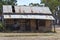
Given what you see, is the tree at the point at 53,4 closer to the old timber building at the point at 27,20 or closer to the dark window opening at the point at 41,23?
the old timber building at the point at 27,20

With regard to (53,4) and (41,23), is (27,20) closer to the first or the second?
(41,23)

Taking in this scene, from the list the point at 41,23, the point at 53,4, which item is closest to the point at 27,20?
the point at 41,23

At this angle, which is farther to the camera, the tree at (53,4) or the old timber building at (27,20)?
the tree at (53,4)

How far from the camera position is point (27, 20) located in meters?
38.6

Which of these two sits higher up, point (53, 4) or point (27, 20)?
point (27, 20)

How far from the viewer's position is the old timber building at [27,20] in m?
37.8

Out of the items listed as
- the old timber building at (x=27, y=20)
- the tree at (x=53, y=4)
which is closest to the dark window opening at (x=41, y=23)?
the old timber building at (x=27, y=20)

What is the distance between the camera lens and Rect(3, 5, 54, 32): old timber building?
37750 mm

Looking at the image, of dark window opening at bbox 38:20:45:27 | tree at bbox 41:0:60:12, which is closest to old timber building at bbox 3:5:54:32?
dark window opening at bbox 38:20:45:27

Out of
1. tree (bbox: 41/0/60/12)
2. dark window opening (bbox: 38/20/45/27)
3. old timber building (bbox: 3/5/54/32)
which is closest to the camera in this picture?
old timber building (bbox: 3/5/54/32)

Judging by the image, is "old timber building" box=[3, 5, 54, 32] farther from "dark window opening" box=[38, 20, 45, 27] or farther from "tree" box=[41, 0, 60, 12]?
"tree" box=[41, 0, 60, 12]

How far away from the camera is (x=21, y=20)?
125 ft

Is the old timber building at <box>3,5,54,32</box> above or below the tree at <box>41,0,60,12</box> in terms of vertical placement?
above

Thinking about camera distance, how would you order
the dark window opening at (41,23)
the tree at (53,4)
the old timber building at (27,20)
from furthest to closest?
the tree at (53,4), the dark window opening at (41,23), the old timber building at (27,20)
